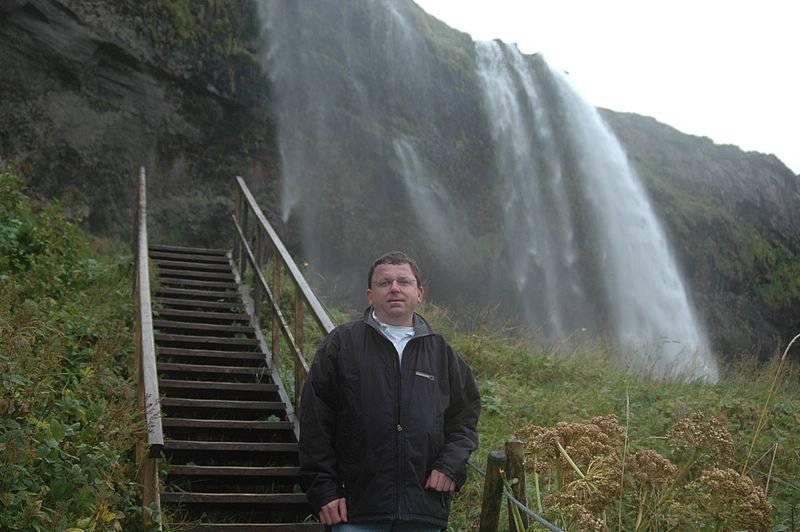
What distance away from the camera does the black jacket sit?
2.64 m

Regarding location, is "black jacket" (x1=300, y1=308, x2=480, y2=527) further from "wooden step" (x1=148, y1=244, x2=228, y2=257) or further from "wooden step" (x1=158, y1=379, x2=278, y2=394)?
"wooden step" (x1=148, y1=244, x2=228, y2=257)

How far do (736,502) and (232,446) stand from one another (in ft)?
11.0

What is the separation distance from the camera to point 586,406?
266 inches

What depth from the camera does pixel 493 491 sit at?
2797mm

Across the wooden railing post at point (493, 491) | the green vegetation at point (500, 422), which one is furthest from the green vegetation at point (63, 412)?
the wooden railing post at point (493, 491)

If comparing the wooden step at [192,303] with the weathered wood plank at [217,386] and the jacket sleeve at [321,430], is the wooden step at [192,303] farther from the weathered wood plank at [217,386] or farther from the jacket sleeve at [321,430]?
the jacket sleeve at [321,430]

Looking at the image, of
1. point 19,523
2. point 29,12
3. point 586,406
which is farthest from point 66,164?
point 19,523

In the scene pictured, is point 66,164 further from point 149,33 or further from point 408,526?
point 408,526

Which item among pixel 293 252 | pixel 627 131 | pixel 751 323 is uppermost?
pixel 627 131

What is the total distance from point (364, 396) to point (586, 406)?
4.50 meters

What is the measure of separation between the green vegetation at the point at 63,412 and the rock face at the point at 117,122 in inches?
206

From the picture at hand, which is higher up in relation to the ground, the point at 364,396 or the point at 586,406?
the point at 364,396

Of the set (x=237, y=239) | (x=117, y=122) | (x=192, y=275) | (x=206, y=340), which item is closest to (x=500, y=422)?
(x=206, y=340)

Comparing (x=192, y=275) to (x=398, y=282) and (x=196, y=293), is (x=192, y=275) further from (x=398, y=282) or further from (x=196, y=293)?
(x=398, y=282)
